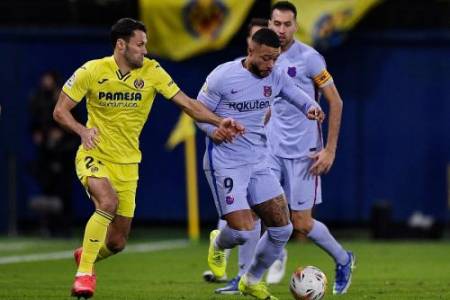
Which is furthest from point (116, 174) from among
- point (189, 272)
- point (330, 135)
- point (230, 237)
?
point (189, 272)

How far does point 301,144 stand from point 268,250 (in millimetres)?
1768

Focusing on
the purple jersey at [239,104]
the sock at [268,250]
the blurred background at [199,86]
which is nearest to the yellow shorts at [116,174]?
the purple jersey at [239,104]

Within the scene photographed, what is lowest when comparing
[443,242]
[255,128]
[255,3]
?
[443,242]

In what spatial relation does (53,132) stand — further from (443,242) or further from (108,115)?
(108,115)

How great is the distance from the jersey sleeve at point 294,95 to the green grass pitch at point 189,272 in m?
1.70

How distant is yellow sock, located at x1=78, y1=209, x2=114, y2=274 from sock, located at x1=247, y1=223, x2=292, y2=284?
130 centimetres

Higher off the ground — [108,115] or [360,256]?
[108,115]

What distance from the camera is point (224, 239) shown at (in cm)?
1210

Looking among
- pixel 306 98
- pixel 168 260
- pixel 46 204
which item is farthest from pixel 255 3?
pixel 306 98

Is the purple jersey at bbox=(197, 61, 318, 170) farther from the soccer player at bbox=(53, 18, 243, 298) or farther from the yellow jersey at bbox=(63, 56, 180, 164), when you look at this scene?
the yellow jersey at bbox=(63, 56, 180, 164)

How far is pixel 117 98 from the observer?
11.7 meters

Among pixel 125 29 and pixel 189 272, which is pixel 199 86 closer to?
pixel 189 272

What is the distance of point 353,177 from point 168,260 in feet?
17.5

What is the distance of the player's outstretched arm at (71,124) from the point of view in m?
11.2
